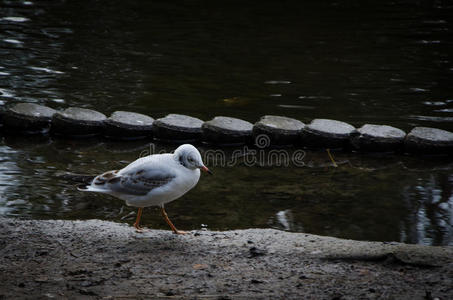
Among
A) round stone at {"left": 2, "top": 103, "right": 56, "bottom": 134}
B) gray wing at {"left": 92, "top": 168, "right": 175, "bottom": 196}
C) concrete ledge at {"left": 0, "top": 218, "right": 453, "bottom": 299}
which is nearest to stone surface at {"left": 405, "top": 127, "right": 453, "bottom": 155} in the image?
concrete ledge at {"left": 0, "top": 218, "right": 453, "bottom": 299}

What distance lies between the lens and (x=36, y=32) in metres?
11.3

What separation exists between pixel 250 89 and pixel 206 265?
16.3ft

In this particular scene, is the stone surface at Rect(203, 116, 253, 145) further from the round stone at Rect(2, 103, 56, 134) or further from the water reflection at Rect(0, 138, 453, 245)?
the round stone at Rect(2, 103, 56, 134)

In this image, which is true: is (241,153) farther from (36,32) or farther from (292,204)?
(36,32)

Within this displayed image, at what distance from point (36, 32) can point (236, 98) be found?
4975 mm

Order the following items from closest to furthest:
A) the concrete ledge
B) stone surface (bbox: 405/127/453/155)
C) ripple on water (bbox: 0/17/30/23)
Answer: the concrete ledge, stone surface (bbox: 405/127/453/155), ripple on water (bbox: 0/17/30/23)

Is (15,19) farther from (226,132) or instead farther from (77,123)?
(226,132)

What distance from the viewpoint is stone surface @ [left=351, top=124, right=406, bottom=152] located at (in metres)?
6.60

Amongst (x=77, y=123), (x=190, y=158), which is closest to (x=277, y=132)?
(x=77, y=123)

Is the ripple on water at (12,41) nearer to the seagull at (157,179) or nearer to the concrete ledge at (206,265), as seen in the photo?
the concrete ledge at (206,265)

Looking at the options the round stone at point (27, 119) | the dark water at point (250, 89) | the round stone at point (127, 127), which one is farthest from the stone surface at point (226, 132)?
the round stone at point (27, 119)

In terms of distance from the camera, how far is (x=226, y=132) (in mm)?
6715

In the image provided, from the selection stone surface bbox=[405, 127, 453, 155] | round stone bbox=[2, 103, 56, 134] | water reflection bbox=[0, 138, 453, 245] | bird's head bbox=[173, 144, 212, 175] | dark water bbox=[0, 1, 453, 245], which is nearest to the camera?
bird's head bbox=[173, 144, 212, 175]

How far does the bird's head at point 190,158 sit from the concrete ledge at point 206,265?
532mm
